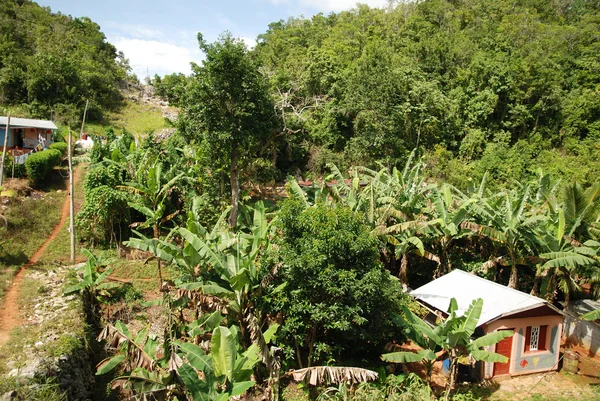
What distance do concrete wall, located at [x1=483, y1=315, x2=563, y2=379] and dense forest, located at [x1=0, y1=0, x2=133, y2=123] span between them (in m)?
29.9

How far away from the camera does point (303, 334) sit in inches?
367

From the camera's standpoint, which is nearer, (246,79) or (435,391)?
(435,391)

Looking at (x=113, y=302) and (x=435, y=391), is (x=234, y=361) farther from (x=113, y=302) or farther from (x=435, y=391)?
(x=113, y=302)

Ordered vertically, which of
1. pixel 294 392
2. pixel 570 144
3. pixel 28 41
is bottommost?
pixel 294 392

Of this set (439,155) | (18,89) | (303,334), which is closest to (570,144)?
(439,155)

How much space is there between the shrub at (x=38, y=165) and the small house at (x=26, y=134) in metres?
2.90

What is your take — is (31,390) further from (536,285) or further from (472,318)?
(536,285)

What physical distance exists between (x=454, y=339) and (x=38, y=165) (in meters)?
17.1

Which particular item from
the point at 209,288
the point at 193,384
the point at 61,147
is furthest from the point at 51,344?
the point at 61,147

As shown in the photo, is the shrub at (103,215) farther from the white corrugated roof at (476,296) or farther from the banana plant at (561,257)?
the banana plant at (561,257)

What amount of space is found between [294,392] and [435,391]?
3371 millimetres

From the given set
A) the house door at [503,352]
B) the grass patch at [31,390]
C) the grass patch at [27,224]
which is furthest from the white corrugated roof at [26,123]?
the house door at [503,352]

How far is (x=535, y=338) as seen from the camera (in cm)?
1111

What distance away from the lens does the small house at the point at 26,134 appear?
20.7m
